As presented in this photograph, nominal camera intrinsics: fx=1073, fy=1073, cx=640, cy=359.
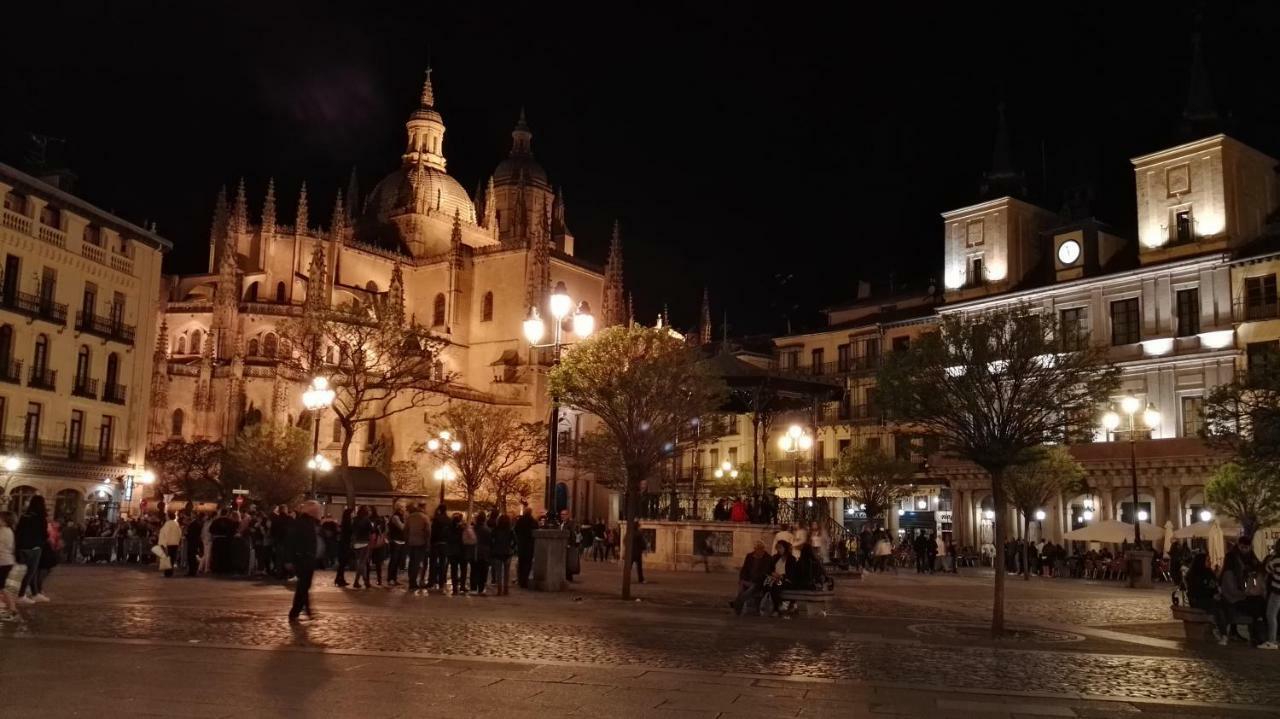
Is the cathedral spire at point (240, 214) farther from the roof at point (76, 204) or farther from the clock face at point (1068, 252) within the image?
the clock face at point (1068, 252)

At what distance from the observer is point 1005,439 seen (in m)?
15.9

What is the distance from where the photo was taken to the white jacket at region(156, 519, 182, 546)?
73.2 feet

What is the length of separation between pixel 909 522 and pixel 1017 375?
37.7 meters

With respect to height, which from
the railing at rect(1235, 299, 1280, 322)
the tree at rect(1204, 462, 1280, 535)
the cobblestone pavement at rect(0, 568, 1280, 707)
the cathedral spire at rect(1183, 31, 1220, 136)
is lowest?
the cobblestone pavement at rect(0, 568, 1280, 707)

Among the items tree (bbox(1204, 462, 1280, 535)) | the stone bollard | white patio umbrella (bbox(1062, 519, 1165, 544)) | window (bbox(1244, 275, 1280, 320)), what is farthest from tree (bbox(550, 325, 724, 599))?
window (bbox(1244, 275, 1280, 320))

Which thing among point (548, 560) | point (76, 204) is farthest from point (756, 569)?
point (76, 204)

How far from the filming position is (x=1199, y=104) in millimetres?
40375

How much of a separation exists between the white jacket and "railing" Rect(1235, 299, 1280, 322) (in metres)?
33.7

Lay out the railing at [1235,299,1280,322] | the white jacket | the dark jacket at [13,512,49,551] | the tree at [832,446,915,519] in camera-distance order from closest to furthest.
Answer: the dark jacket at [13,512,49,551] < the white jacket < the railing at [1235,299,1280,322] < the tree at [832,446,915,519]

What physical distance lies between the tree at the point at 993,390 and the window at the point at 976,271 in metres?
29.5

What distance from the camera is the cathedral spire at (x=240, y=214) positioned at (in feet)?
216

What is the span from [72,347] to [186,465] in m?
13.3

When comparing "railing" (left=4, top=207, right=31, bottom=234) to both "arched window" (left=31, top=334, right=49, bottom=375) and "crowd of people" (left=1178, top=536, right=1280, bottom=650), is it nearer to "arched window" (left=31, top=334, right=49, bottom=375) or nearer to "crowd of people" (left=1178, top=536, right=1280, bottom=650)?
"arched window" (left=31, top=334, right=49, bottom=375)

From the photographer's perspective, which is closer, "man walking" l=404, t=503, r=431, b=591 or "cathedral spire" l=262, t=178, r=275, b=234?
"man walking" l=404, t=503, r=431, b=591
